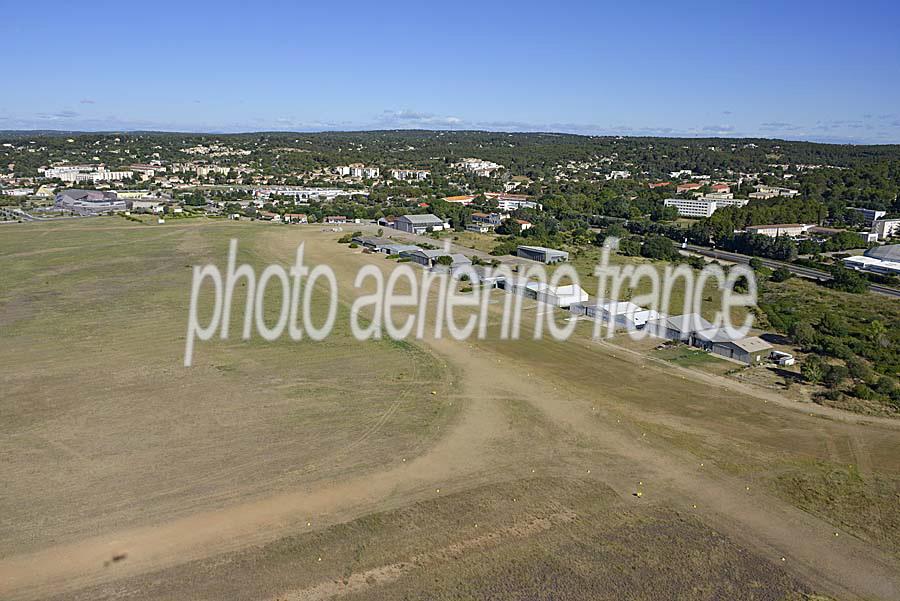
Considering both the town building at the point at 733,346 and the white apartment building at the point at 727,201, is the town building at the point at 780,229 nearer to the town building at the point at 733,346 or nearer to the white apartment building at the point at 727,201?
the white apartment building at the point at 727,201

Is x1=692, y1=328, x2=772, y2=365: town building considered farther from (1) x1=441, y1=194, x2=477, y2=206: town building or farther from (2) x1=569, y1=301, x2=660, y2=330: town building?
(1) x1=441, y1=194, x2=477, y2=206: town building

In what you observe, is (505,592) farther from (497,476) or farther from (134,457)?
(134,457)

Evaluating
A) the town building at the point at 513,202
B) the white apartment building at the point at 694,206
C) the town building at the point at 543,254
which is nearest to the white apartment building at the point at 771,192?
the white apartment building at the point at 694,206

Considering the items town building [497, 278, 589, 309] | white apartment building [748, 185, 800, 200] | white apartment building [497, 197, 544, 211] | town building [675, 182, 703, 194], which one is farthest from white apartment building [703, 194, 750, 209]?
town building [497, 278, 589, 309]

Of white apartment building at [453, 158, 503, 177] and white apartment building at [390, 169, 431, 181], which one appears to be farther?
white apartment building at [453, 158, 503, 177]

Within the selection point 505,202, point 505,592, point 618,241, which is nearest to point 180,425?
point 505,592

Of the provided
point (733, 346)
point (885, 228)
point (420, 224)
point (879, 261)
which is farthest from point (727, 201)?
point (733, 346)
